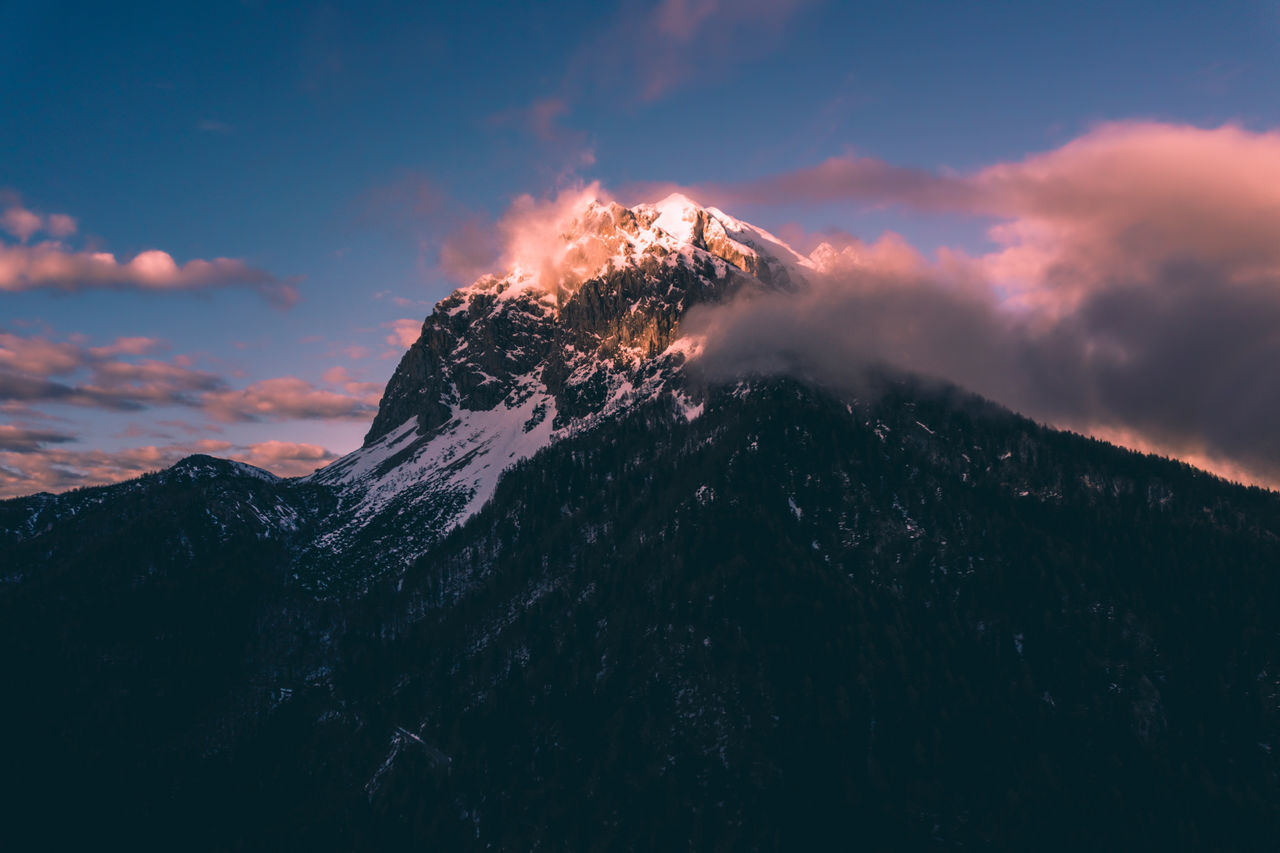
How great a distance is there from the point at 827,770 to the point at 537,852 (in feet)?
260

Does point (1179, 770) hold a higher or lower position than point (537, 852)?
higher

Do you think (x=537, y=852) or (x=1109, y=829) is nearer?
(x=1109, y=829)

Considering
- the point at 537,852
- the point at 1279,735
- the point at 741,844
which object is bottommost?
the point at 537,852

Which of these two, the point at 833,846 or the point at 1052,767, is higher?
the point at 1052,767

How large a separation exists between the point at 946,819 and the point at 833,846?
28.9 meters

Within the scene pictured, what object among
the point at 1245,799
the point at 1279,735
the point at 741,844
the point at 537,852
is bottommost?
the point at 537,852

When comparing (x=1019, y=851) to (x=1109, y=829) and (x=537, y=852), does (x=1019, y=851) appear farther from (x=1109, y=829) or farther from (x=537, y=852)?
Answer: (x=537, y=852)

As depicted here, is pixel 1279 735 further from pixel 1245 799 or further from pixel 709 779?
pixel 709 779

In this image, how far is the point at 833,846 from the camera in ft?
611

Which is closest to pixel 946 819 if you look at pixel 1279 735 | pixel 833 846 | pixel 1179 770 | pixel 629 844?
pixel 833 846

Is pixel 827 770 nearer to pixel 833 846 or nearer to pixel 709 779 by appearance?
pixel 833 846

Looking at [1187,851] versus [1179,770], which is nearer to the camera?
[1187,851]

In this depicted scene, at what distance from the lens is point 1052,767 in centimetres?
19588

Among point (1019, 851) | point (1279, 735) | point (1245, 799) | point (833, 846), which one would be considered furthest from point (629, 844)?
point (1279, 735)
